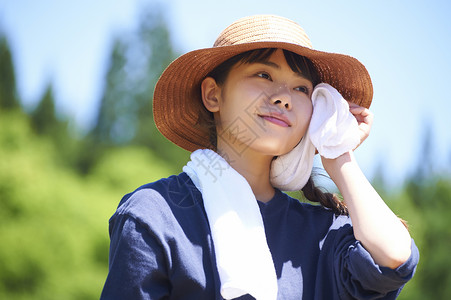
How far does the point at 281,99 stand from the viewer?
197cm

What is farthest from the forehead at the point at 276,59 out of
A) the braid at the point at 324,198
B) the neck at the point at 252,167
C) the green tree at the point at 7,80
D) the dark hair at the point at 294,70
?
the green tree at the point at 7,80

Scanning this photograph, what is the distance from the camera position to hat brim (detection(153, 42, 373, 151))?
6.91ft

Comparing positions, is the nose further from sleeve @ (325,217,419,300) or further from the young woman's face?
sleeve @ (325,217,419,300)

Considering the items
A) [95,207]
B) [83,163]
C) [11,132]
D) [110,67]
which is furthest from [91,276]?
[110,67]

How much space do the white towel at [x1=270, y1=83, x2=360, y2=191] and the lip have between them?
105 millimetres

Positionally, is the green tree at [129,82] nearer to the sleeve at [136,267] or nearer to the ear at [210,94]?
the ear at [210,94]

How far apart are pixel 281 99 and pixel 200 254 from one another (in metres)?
0.64

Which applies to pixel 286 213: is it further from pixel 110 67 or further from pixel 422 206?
pixel 110 67

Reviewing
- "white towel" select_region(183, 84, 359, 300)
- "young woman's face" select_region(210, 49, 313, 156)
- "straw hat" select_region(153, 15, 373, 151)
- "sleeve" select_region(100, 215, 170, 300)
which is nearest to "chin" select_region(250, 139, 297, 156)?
"young woman's face" select_region(210, 49, 313, 156)

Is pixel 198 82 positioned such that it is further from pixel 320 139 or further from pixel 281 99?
pixel 320 139

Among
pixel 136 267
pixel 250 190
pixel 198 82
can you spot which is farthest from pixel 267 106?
pixel 136 267

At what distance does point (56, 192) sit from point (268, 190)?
26.4 ft

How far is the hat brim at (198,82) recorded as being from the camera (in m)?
2.11

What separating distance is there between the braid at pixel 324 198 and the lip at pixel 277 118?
1.19 feet
